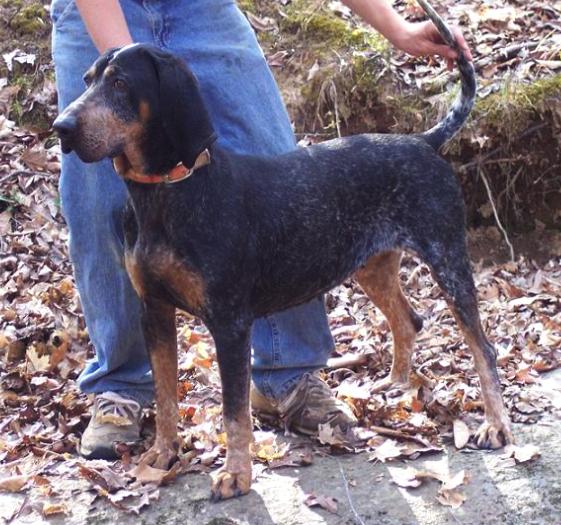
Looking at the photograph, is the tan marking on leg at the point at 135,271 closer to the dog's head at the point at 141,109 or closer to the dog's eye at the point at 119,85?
the dog's head at the point at 141,109

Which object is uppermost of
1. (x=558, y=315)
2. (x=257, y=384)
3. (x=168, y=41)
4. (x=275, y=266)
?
(x=168, y=41)

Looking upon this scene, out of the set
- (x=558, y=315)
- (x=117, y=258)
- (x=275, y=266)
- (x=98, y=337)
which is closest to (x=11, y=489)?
(x=98, y=337)

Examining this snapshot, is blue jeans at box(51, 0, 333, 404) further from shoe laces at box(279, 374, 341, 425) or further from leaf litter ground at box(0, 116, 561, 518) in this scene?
leaf litter ground at box(0, 116, 561, 518)

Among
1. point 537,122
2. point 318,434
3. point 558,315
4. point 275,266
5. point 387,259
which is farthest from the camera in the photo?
point 537,122

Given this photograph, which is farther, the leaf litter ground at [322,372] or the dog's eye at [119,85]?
the leaf litter ground at [322,372]

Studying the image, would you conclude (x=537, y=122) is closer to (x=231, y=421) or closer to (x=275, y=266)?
(x=275, y=266)

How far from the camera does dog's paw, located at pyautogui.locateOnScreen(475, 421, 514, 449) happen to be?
14.3ft

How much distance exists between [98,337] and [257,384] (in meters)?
0.85

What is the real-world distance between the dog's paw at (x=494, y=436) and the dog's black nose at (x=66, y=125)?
2.38m

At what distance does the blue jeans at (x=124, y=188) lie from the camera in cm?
440

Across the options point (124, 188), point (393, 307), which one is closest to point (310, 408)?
point (393, 307)

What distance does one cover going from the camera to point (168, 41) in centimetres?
442

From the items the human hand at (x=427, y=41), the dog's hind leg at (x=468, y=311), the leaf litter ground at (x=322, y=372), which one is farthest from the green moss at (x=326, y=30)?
the dog's hind leg at (x=468, y=311)

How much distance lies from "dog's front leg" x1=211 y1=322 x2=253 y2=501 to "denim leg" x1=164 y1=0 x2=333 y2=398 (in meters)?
0.75
